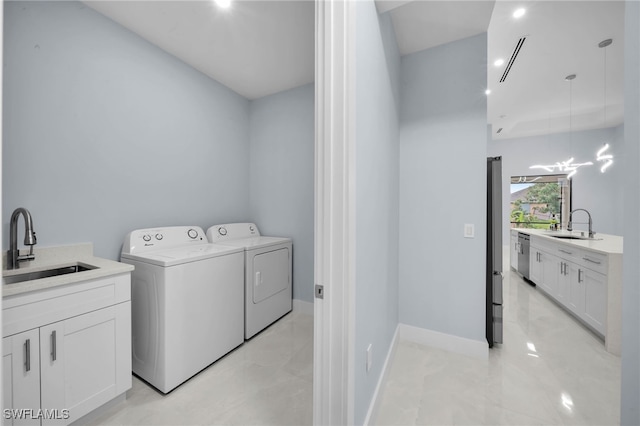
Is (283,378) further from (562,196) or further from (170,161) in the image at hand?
(562,196)

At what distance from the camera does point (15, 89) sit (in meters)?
1.59

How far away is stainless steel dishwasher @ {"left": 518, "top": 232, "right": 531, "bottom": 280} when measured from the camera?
3.96 m

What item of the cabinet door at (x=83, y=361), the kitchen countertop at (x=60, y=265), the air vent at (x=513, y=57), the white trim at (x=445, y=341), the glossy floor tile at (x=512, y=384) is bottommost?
the glossy floor tile at (x=512, y=384)

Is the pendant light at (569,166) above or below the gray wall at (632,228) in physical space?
above

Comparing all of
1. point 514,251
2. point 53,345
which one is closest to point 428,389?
point 53,345

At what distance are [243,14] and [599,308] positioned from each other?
377 cm

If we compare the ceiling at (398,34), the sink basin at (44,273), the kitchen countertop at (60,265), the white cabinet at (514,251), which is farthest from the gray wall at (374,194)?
the white cabinet at (514,251)

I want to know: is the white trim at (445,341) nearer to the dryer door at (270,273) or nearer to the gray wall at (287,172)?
the gray wall at (287,172)

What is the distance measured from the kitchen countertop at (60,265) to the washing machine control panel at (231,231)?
0.91 metres

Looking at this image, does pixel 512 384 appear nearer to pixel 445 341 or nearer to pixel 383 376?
pixel 445 341

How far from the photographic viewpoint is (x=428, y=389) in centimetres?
173

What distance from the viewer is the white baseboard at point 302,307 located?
2.93m

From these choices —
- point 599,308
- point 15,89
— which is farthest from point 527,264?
point 15,89

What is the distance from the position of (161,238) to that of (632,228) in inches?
100
